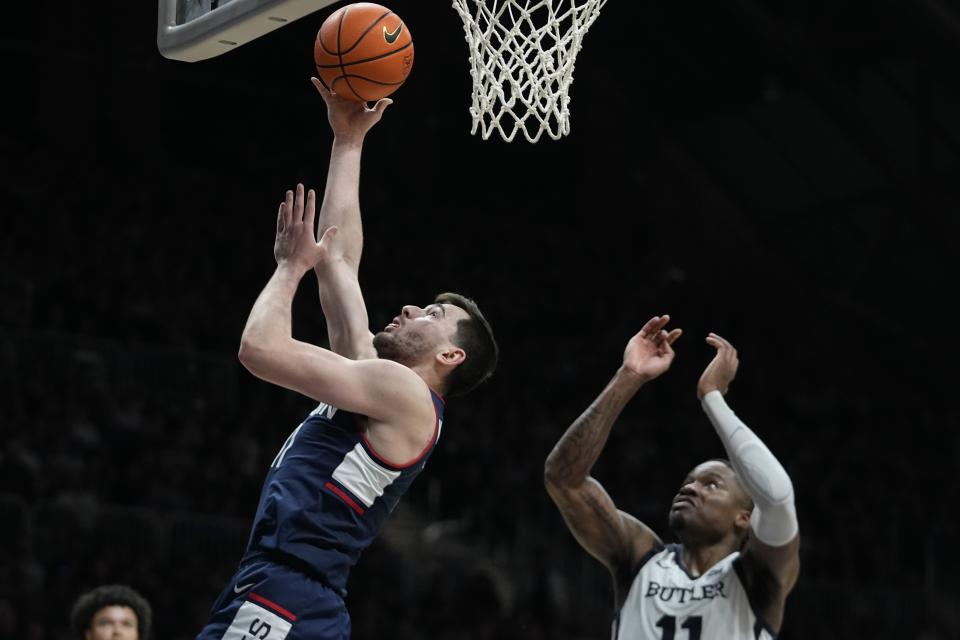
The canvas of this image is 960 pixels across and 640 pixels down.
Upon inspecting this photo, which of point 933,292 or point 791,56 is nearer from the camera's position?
point 791,56

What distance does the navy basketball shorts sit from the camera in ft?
12.3

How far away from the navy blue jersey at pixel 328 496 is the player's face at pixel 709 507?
117cm

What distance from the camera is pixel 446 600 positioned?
11180mm

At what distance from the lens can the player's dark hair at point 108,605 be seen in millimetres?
5375

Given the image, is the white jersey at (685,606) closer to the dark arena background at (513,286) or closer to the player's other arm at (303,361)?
the player's other arm at (303,361)

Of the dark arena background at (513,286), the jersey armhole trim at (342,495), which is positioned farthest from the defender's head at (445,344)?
the dark arena background at (513,286)

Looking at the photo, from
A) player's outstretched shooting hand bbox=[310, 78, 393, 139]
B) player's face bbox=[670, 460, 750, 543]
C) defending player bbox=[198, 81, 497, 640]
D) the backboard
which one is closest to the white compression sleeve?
player's face bbox=[670, 460, 750, 543]

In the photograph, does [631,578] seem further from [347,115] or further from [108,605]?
[108,605]

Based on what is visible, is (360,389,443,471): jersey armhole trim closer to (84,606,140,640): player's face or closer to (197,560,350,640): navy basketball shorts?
(197,560,350,640): navy basketball shorts

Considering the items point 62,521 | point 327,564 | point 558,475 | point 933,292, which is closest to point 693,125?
point 933,292

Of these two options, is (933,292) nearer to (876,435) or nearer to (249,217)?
(876,435)

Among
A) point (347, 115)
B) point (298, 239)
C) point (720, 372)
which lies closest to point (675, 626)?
point (720, 372)

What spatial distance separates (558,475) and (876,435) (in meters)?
12.5

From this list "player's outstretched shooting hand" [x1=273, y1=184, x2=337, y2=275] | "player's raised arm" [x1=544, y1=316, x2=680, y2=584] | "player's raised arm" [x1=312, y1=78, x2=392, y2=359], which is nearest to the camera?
"player's outstretched shooting hand" [x1=273, y1=184, x2=337, y2=275]
